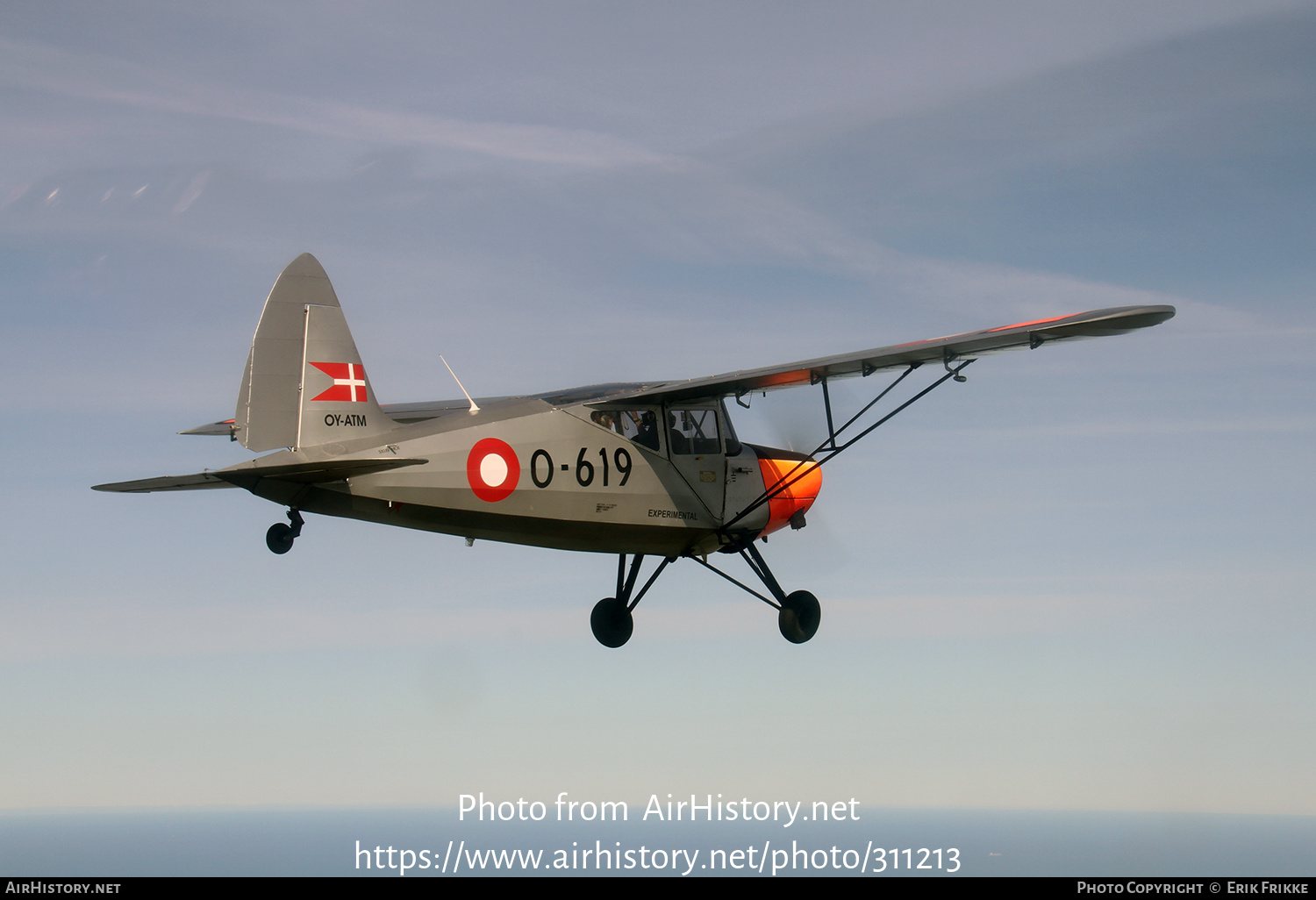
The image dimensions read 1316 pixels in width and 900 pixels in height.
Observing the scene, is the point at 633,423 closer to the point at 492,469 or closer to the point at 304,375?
the point at 492,469

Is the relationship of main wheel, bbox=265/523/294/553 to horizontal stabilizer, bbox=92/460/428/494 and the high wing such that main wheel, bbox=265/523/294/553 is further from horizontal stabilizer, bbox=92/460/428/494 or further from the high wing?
the high wing

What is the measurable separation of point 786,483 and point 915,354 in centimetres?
304

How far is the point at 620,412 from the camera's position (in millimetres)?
14180

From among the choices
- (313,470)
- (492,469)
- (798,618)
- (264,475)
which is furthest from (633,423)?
(264,475)

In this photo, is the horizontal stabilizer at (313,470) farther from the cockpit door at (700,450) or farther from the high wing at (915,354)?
the cockpit door at (700,450)

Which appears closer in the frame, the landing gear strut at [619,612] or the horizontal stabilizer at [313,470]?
the horizontal stabilizer at [313,470]

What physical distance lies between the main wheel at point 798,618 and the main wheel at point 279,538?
698 cm

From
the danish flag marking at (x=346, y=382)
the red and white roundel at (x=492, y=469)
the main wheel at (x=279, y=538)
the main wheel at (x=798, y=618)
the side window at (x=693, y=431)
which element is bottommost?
the main wheel at (x=798, y=618)

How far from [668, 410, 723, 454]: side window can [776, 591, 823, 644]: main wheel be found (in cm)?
235

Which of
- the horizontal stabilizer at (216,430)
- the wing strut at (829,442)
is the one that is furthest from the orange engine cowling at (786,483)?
the horizontal stabilizer at (216,430)

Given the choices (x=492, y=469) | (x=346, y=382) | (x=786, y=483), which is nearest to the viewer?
(x=346, y=382)

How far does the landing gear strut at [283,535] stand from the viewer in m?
11.0

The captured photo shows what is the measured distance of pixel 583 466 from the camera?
13586 mm
